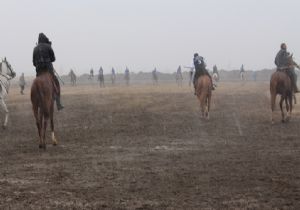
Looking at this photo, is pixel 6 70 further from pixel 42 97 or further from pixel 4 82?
pixel 42 97

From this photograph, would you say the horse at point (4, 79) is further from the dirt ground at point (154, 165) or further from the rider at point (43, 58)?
the rider at point (43, 58)

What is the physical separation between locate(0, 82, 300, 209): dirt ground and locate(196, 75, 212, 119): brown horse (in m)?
0.75

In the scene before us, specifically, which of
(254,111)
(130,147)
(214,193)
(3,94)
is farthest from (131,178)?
(254,111)

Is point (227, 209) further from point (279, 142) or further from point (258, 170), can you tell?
point (279, 142)

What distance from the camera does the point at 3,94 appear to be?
19.4 m

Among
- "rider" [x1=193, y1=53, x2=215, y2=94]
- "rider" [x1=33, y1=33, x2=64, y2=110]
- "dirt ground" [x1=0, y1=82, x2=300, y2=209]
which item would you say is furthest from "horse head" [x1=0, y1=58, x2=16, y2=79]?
"rider" [x1=193, y1=53, x2=215, y2=94]

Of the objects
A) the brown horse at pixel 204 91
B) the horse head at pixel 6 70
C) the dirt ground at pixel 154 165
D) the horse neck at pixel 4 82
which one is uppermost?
the horse head at pixel 6 70

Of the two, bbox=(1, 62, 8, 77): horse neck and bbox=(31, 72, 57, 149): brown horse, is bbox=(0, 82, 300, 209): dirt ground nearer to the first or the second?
bbox=(31, 72, 57, 149): brown horse

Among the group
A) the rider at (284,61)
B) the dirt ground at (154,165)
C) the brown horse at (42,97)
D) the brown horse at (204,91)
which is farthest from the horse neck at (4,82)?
the rider at (284,61)

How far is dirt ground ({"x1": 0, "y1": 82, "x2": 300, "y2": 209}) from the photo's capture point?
313 inches

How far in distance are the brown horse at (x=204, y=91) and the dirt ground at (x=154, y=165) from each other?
2.46 ft

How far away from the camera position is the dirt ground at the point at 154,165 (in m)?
7.95

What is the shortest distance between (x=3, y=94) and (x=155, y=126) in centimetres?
551

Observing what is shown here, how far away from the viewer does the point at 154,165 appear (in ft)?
36.0
